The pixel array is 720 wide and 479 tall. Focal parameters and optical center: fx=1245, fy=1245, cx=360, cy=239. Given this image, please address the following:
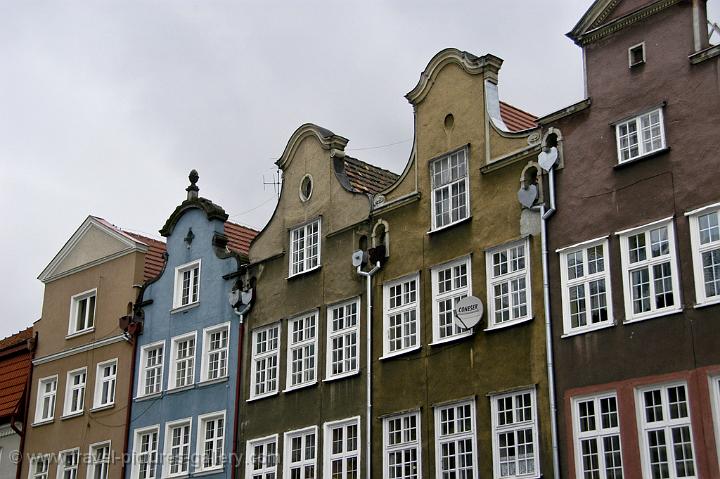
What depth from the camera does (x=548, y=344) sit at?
24.8 metres

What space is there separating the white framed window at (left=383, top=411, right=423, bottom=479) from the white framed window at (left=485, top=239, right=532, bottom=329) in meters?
3.05

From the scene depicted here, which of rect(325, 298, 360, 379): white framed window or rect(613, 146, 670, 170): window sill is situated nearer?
rect(613, 146, 670, 170): window sill

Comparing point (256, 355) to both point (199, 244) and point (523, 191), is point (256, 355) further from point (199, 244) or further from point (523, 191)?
point (523, 191)

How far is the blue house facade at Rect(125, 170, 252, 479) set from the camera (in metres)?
33.3

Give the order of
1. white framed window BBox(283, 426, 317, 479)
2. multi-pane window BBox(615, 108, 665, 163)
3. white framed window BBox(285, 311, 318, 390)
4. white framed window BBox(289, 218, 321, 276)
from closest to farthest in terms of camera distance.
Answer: multi-pane window BBox(615, 108, 665, 163), white framed window BBox(283, 426, 317, 479), white framed window BBox(285, 311, 318, 390), white framed window BBox(289, 218, 321, 276)

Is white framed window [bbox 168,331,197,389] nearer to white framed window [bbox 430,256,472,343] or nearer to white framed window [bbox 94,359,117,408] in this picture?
white framed window [bbox 94,359,117,408]

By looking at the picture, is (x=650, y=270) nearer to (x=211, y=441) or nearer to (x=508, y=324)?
(x=508, y=324)

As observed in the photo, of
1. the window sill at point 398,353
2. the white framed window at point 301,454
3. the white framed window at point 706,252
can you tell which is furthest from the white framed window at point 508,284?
the white framed window at point 301,454

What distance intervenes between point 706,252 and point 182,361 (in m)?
A: 17.1

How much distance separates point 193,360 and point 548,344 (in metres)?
13.1

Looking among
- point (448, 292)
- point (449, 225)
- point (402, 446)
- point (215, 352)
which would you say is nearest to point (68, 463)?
point (215, 352)

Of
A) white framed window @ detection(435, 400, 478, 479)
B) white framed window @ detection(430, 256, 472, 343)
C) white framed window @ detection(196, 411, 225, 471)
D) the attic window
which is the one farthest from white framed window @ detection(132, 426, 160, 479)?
the attic window

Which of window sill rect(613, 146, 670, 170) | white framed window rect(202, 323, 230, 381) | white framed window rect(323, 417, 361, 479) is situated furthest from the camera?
white framed window rect(202, 323, 230, 381)

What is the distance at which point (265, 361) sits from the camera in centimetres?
3244
